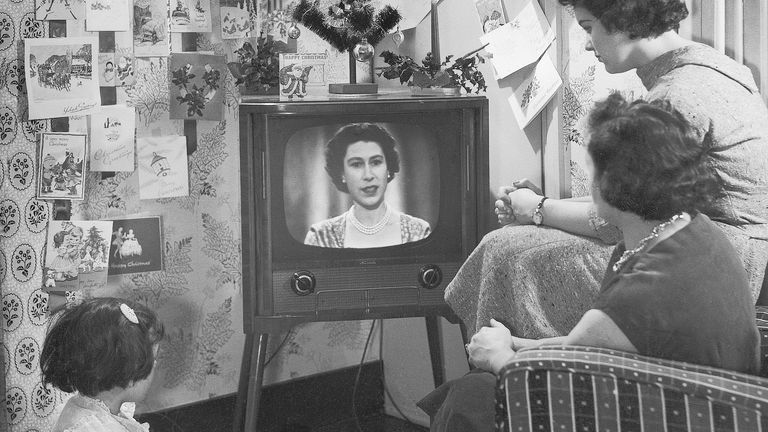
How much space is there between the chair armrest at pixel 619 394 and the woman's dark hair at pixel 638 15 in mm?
690

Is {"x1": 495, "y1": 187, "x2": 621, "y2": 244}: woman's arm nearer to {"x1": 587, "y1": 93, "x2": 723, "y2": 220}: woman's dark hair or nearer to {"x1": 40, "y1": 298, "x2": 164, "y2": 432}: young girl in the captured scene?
{"x1": 587, "y1": 93, "x2": 723, "y2": 220}: woman's dark hair

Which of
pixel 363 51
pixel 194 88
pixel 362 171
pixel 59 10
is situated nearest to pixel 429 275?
pixel 362 171

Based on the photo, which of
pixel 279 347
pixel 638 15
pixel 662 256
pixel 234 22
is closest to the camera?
pixel 662 256

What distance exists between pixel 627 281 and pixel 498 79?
126cm

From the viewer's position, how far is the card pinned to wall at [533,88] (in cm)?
232

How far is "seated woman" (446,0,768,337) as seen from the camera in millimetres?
1581

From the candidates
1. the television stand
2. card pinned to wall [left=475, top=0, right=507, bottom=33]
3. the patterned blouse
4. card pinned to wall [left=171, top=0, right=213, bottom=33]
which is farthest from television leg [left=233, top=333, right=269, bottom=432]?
card pinned to wall [left=475, top=0, right=507, bottom=33]

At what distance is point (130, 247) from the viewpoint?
96.2 inches

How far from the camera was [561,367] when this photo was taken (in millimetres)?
1226

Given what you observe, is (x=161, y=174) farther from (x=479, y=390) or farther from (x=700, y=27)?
(x=700, y=27)

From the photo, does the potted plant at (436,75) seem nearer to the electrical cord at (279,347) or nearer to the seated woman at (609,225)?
the seated woman at (609,225)

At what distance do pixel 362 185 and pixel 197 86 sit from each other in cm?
66

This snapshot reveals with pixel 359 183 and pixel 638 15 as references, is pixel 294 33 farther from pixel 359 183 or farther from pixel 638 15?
pixel 638 15

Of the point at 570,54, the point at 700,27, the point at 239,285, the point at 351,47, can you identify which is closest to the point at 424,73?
the point at 351,47
